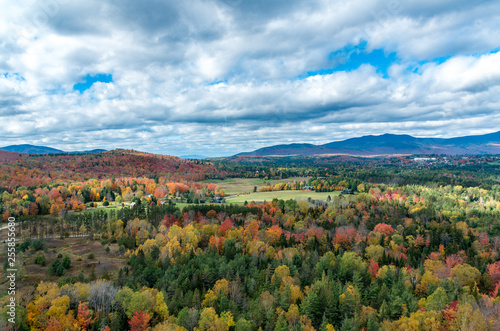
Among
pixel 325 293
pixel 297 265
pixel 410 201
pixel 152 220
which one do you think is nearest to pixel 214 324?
pixel 325 293

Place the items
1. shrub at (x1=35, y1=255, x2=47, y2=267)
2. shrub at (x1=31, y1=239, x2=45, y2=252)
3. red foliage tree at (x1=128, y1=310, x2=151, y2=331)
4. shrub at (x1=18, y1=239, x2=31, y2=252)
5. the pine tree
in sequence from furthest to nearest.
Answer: shrub at (x1=31, y1=239, x2=45, y2=252) < shrub at (x1=18, y1=239, x2=31, y2=252) < shrub at (x1=35, y1=255, x2=47, y2=267) < red foliage tree at (x1=128, y1=310, x2=151, y2=331) < the pine tree

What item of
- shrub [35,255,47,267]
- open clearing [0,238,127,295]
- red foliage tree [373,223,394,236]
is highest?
red foliage tree [373,223,394,236]

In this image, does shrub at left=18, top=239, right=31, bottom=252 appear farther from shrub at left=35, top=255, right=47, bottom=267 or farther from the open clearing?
shrub at left=35, top=255, right=47, bottom=267

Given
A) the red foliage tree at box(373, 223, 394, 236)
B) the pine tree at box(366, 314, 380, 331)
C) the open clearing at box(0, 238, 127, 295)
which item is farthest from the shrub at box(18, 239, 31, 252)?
the red foliage tree at box(373, 223, 394, 236)

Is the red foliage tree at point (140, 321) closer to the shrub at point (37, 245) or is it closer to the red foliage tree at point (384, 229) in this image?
the shrub at point (37, 245)

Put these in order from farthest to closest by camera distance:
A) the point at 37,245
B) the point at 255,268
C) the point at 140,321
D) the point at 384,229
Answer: the point at 384,229 → the point at 37,245 → the point at 255,268 → the point at 140,321

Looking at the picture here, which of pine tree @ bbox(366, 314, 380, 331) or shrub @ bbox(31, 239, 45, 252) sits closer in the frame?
pine tree @ bbox(366, 314, 380, 331)

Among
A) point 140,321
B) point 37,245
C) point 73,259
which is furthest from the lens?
point 37,245

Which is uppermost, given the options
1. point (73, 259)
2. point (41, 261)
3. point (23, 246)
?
point (23, 246)

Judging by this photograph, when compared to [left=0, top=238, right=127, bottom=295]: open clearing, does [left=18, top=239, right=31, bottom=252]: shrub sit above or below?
above

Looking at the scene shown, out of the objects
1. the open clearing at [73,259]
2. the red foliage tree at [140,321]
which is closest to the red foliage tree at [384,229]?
the red foliage tree at [140,321]

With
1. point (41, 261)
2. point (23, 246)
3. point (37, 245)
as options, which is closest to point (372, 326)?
point (41, 261)

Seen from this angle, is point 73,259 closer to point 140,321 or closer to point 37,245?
point 37,245
